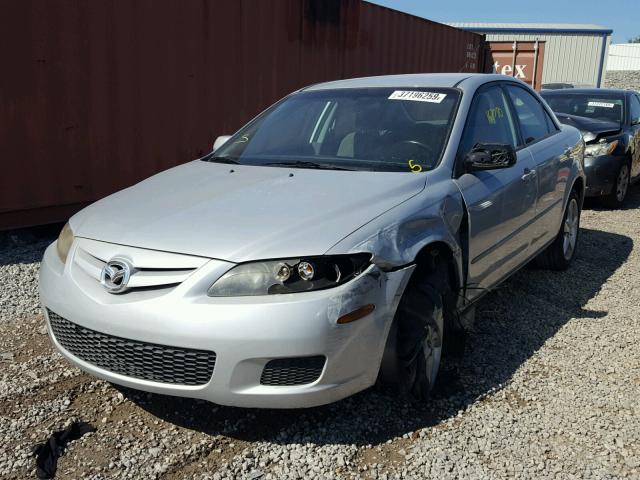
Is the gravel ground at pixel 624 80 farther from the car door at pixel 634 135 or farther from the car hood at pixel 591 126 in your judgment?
the car hood at pixel 591 126

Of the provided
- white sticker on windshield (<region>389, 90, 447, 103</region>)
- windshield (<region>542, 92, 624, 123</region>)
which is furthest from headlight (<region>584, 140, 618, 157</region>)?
white sticker on windshield (<region>389, 90, 447, 103</region>)

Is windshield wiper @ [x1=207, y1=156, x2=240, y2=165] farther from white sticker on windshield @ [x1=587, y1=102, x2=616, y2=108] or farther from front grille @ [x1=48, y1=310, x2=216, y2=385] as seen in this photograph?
white sticker on windshield @ [x1=587, y1=102, x2=616, y2=108]

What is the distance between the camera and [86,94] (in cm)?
595

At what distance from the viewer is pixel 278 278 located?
7.79 ft

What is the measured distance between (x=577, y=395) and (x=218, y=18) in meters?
5.80

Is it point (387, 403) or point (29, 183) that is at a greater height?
point (29, 183)

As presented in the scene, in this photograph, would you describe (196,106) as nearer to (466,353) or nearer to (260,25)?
(260,25)

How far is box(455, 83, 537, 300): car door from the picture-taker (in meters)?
3.31

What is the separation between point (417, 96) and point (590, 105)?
632 centimetres

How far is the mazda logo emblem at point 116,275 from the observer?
8.13 feet

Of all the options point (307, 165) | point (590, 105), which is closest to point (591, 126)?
point (590, 105)

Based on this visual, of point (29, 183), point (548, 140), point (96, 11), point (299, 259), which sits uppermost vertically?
point (96, 11)

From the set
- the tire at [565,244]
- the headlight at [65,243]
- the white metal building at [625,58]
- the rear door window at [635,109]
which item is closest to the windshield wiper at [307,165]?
the headlight at [65,243]

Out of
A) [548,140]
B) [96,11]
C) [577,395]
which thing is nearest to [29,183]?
[96,11]
